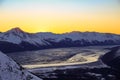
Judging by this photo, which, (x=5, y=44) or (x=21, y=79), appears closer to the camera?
(x=21, y=79)

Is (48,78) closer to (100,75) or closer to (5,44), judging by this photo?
(100,75)

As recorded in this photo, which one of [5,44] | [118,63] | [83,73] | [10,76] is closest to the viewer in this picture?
[10,76]

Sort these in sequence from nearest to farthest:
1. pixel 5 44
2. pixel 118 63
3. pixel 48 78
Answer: pixel 48 78 < pixel 118 63 < pixel 5 44

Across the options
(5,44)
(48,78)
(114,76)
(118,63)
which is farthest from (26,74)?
(5,44)

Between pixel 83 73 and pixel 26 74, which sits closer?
pixel 26 74

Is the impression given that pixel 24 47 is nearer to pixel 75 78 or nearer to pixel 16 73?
pixel 75 78

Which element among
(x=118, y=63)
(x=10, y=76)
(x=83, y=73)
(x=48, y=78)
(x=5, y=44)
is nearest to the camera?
(x=10, y=76)

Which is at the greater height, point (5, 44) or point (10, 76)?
point (5, 44)

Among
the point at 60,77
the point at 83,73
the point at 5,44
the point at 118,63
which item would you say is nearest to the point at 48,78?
the point at 60,77

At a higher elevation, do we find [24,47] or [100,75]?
[24,47]
